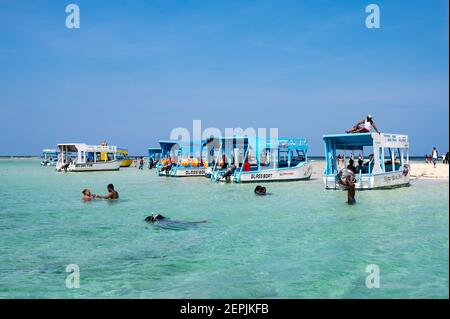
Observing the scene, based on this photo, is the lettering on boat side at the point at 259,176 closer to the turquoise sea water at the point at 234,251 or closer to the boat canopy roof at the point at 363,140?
the boat canopy roof at the point at 363,140

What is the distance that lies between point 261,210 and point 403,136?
11299 mm

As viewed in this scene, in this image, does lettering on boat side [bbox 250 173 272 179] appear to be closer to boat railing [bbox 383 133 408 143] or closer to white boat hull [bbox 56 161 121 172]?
boat railing [bbox 383 133 408 143]

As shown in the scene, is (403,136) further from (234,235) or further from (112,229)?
(112,229)

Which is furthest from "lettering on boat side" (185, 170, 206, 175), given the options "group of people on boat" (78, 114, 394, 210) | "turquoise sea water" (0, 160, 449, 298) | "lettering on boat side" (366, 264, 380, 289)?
"lettering on boat side" (366, 264, 380, 289)

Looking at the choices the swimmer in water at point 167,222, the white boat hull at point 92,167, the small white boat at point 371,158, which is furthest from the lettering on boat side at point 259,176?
the white boat hull at point 92,167

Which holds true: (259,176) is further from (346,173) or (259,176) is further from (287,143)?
(346,173)

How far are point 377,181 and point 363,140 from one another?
81.3 inches

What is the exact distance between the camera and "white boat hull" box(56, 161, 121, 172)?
1683 inches

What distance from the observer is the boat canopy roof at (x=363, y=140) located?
1881 cm

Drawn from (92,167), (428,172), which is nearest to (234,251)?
(428,172)

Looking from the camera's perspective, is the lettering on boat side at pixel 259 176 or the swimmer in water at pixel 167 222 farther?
the lettering on boat side at pixel 259 176

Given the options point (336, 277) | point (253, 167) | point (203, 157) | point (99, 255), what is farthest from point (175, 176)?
point (336, 277)
